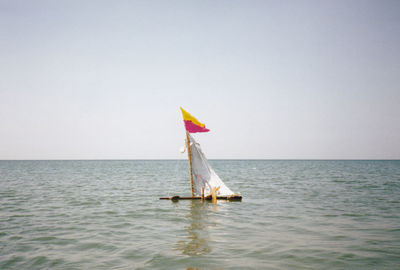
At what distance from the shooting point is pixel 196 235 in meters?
11.4

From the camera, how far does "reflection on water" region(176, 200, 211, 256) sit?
9.47 meters

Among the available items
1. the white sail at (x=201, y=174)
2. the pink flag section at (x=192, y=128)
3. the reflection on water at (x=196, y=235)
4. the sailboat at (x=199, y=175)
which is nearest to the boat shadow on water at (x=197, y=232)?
the reflection on water at (x=196, y=235)

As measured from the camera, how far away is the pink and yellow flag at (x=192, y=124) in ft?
58.9

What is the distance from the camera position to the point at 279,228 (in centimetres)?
1249

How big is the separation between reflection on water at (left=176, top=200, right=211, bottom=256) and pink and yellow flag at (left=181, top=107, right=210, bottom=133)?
17.2 feet

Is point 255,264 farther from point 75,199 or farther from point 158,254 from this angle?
point 75,199

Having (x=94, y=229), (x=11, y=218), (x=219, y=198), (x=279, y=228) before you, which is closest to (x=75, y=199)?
(x=11, y=218)

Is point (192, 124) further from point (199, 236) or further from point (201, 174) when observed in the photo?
point (199, 236)

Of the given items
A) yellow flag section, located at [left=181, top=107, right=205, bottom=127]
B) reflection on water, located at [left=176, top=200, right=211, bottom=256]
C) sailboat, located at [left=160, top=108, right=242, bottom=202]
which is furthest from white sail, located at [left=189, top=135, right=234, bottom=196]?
reflection on water, located at [left=176, top=200, right=211, bottom=256]

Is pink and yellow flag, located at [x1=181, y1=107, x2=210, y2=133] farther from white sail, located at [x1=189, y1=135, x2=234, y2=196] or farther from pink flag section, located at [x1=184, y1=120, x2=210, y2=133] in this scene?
white sail, located at [x1=189, y1=135, x2=234, y2=196]

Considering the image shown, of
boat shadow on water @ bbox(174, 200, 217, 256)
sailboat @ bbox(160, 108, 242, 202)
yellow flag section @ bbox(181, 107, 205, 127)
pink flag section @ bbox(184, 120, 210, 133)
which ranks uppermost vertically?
yellow flag section @ bbox(181, 107, 205, 127)

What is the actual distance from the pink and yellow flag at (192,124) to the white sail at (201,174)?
594 millimetres

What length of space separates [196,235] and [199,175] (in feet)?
25.1

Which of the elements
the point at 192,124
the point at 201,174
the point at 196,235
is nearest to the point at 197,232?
the point at 196,235
